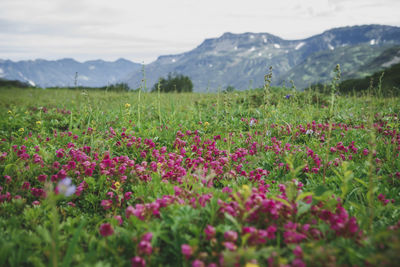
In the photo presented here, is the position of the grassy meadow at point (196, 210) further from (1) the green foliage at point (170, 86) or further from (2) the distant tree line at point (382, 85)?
(2) the distant tree line at point (382, 85)

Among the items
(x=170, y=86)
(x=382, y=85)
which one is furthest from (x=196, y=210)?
(x=170, y=86)

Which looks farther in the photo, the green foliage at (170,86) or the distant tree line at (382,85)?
the distant tree line at (382,85)

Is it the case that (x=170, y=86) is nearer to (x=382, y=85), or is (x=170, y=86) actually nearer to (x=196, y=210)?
(x=382, y=85)

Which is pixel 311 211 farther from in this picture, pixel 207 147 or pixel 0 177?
pixel 0 177

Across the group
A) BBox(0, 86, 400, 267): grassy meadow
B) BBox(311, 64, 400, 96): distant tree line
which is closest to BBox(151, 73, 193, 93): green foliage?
BBox(0, 86, 400, 267): grassy meadow

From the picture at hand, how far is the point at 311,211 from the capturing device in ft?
8.93

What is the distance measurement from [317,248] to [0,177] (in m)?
4.45

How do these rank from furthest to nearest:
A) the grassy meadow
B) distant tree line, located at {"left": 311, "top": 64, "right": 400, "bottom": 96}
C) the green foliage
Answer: distant tree line, located at {"left": 311, "top": 64, "right": 400, "bottom": 96} < the green foliage < the grassy meadow

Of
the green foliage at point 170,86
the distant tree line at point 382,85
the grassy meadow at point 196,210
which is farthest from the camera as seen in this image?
the distant tree line at point 382,85

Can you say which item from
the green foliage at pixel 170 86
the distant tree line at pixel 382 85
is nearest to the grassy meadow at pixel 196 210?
the green foliage at pixel 170 86

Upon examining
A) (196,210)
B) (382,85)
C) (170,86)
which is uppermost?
(170,86)

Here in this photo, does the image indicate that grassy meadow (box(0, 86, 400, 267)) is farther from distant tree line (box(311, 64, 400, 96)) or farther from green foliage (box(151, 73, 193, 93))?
distant tree line (box(311, 64, 400, 96))

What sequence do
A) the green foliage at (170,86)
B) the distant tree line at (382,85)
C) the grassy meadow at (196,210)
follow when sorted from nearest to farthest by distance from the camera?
the grassy meadow at (196,210) < the green foliage at (170,86) < the distant tree line at (382,85)

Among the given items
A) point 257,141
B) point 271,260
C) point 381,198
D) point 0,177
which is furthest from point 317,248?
point 0,177
